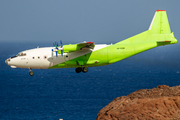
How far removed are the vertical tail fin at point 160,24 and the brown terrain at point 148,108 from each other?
14883 mm

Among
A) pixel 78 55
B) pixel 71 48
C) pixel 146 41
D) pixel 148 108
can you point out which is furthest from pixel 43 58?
pixel 148 108

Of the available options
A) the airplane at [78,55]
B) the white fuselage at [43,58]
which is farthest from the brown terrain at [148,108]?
the white fuselage at [43,58]

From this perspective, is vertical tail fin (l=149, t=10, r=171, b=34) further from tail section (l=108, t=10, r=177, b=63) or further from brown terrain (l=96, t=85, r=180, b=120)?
brown terrain (l=96, t=85, r=180, b=120)

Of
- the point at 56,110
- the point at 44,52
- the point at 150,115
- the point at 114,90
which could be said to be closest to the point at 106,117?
the point at 150,115

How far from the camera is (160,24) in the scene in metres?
53.2

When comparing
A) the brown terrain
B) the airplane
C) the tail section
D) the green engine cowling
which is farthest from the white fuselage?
the brown terrain

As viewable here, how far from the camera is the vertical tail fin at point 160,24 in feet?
174

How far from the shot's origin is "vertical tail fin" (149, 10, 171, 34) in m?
53.0

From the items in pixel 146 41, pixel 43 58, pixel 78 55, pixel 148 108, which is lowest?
pixel 148 108

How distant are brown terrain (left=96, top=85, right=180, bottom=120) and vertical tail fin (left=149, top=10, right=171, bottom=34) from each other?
48.8 feet

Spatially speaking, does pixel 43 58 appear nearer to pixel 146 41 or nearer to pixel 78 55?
pixel 78 55

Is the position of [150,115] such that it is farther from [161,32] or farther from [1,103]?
[1,103]

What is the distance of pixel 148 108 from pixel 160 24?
22.2 meters

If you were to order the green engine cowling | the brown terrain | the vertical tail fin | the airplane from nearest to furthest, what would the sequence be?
the brown terrain, the green engine cowling, the airplane, the vertical tail fin
